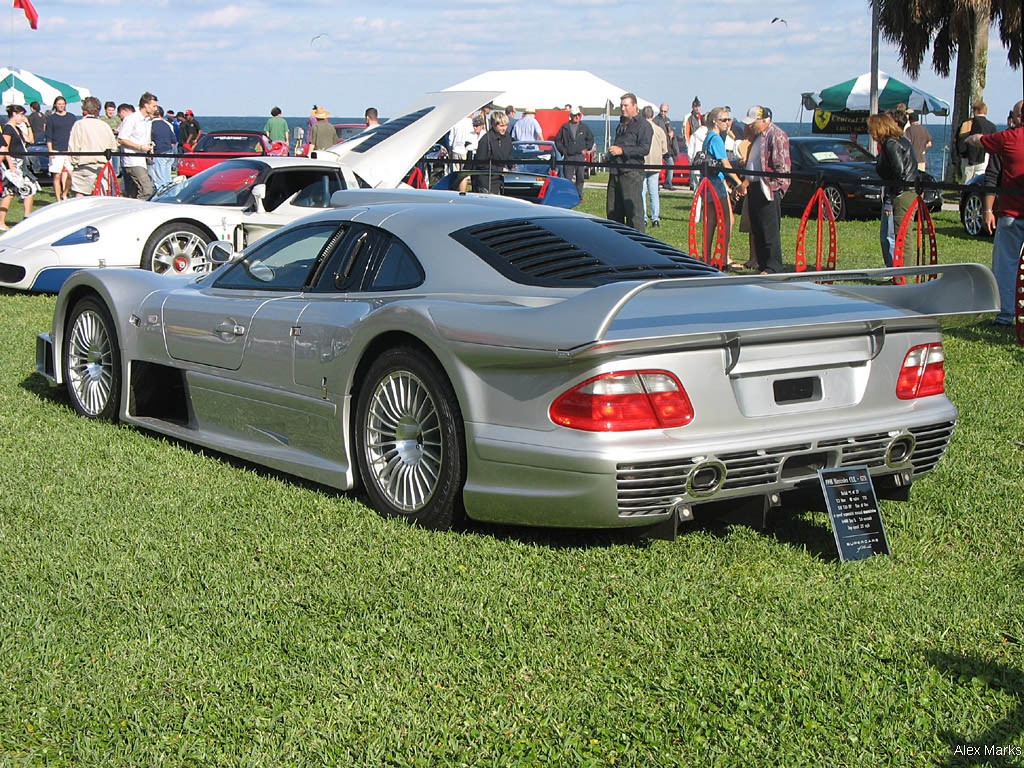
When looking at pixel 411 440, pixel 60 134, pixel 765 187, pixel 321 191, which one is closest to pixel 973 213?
pixel 765 187

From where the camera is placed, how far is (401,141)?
12219 millimetres

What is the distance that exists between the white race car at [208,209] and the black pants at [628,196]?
3.13 metres

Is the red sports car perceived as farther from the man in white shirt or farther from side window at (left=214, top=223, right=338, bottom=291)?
side window at (left=214, top=223, right=338, bottom=291)

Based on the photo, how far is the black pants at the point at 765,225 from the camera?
12.5m

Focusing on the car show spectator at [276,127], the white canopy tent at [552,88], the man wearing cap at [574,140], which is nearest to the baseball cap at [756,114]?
the man wearing cap at [574,140]

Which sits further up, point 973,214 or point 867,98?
point 867,98

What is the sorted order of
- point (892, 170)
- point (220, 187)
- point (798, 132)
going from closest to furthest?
point (892, 170) < point (220, 187) < point (798, 132)

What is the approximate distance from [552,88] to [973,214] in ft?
62.9

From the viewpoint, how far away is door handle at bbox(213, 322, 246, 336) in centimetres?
564

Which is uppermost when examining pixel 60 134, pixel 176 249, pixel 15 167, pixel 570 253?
pixel 60 134

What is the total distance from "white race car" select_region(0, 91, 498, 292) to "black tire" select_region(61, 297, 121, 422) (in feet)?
14.0

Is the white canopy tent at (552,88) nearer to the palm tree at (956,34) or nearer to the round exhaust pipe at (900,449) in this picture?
the palm tree at (956,34)

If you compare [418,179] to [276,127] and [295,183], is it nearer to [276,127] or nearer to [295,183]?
[295,183]

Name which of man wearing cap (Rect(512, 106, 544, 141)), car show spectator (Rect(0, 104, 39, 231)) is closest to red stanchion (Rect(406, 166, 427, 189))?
car show spectator (Rect(0, 104, 39, 231))
